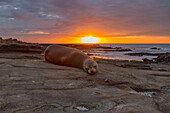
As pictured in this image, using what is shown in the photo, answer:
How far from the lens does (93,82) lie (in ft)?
16.1

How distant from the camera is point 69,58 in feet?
24.3

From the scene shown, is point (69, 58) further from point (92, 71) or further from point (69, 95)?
point (69, 95)

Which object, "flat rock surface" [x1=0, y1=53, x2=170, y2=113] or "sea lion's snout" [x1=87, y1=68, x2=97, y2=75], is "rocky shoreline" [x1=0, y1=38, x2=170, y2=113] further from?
"sea lion's snout" [x1=87, y1=68, x2=97, y2=75]

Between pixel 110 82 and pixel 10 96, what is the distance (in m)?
2.87

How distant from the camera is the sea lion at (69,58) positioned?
22.0 feet

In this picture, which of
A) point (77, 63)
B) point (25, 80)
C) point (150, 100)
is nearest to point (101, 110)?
point (150, 100)

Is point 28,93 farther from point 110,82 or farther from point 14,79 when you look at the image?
point 110,82

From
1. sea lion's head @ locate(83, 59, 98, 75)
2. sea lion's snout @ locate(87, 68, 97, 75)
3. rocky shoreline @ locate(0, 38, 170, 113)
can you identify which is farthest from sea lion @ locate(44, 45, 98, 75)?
rocky shoreline @ locate(0, 38, 170, 113)

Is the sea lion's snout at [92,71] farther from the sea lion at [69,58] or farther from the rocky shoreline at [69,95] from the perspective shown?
the rocky shoreline at [69,95]

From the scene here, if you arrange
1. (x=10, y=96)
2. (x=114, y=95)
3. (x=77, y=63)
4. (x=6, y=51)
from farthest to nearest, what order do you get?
(x=6, y=51), (x=77, y=63), (x=114, y=95), (x=10, y=96)

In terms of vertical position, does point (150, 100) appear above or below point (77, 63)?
below

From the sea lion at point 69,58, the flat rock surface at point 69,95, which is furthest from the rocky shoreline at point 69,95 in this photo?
the sea lion at point 69,58

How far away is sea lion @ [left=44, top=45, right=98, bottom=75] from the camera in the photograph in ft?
22.0

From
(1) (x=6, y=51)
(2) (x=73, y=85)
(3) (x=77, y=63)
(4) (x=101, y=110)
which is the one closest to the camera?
(4) (x=101, y=110)
